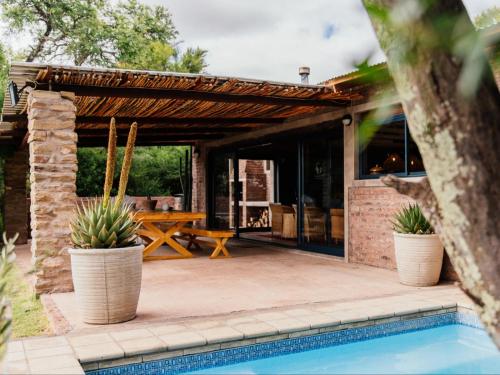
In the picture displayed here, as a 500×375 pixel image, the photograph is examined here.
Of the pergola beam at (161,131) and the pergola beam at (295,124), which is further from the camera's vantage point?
the pergola beam at (161,131)

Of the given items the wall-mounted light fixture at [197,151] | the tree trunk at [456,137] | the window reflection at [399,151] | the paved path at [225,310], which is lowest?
the paved path at [225,310]

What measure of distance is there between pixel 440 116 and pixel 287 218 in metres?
10.0

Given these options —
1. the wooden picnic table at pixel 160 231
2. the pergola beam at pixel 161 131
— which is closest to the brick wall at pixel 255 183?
the pergola beam at pixel 161 131

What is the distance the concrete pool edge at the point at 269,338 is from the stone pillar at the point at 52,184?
244cm

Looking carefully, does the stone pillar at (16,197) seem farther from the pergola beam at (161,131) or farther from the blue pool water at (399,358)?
the blue pool water at (399,358)

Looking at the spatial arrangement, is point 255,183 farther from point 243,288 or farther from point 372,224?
point 243,288

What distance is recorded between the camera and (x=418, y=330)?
183 inches

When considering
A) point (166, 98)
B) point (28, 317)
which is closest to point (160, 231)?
point (166, 98)

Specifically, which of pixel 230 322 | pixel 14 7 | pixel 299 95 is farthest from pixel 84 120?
pixel 14 7

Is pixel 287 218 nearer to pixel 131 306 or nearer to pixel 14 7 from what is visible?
pixel 131 306

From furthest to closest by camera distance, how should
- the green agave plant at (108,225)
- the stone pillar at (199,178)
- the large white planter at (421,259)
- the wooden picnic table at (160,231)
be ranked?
1. the stone pillar at (199,178)
2. the wooden picnic table at (160,231)
3. the large white planter at (421,259)
4. the green agave plant at (108,225)

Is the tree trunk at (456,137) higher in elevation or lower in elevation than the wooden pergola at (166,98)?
lower

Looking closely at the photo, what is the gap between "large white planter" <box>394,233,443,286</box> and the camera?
589 cm

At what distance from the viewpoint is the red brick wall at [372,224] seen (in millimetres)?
7098
